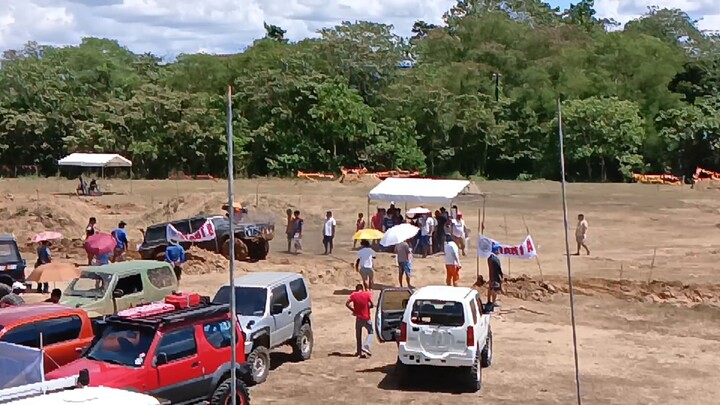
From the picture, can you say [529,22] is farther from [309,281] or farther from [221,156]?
[309,281]

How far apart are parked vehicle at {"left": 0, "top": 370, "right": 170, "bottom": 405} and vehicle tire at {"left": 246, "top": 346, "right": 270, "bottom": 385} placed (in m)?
6.50

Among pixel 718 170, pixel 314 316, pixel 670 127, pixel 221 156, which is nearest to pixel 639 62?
pixel 670 127

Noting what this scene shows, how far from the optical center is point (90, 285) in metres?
20.2

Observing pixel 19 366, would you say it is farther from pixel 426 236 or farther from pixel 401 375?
pixel 426 236

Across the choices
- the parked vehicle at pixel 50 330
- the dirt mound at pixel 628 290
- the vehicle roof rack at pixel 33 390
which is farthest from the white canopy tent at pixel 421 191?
the vehicle roof rack at pixel 33 390

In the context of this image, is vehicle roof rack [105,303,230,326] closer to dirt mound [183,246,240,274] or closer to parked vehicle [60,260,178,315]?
parked vehicle [60,260,178,315]

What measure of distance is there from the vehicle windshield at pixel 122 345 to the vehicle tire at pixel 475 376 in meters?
5.50

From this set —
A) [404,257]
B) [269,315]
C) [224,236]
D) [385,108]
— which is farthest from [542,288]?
[385,108]

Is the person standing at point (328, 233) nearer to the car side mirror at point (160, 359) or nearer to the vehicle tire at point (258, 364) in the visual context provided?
the vehicle tire at point (258, 364)

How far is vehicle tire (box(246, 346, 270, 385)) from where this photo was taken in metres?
16.8

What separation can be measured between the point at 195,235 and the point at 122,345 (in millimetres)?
15390

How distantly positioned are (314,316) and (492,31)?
64.0 meters

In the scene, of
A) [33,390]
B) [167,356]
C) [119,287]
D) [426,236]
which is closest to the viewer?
Answer: [33,390]

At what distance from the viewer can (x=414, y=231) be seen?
25.8 m
